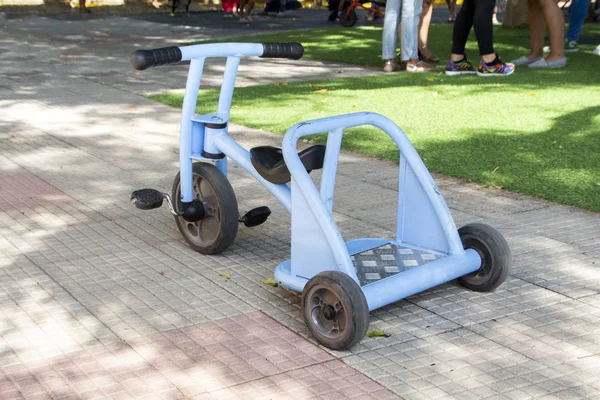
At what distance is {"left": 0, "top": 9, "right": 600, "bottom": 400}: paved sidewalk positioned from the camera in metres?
3.53

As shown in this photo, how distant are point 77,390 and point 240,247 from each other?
185 centimetres

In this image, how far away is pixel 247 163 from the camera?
463 cm

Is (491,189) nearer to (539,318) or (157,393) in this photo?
(539,318)

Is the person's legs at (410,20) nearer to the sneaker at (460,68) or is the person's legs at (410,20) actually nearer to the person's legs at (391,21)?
the person's legs at (391,21)

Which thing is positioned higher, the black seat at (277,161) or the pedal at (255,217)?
the black seat at (277,161)

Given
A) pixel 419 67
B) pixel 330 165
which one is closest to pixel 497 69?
pixel 419 67

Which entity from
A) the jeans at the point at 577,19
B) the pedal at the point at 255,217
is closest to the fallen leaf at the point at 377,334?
the pedal at the point at 255,217

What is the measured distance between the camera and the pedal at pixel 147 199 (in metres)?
5.01

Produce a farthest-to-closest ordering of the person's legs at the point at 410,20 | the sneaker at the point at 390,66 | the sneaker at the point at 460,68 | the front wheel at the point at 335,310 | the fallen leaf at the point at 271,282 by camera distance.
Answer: the sneaker at the point at 390,66, the person's legs at the point at 410,20, the sneaker at the point at 460,68, the fallen leaf at the point at 271,282, the front wheel at the point at 335,310

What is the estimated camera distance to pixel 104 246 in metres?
5.16

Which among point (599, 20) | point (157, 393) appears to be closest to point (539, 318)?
point (157, 393)

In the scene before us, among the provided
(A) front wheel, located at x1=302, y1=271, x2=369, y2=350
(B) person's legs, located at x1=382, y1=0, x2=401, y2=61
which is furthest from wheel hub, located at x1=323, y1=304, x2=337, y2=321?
(B) person's legs, located at x1=382, y1=0, x2=401, y2=61

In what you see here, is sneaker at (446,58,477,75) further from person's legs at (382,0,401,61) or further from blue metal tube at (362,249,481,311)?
blue metal tube at (362,249,481,311)

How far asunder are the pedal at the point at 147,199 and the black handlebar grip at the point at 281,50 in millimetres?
974
